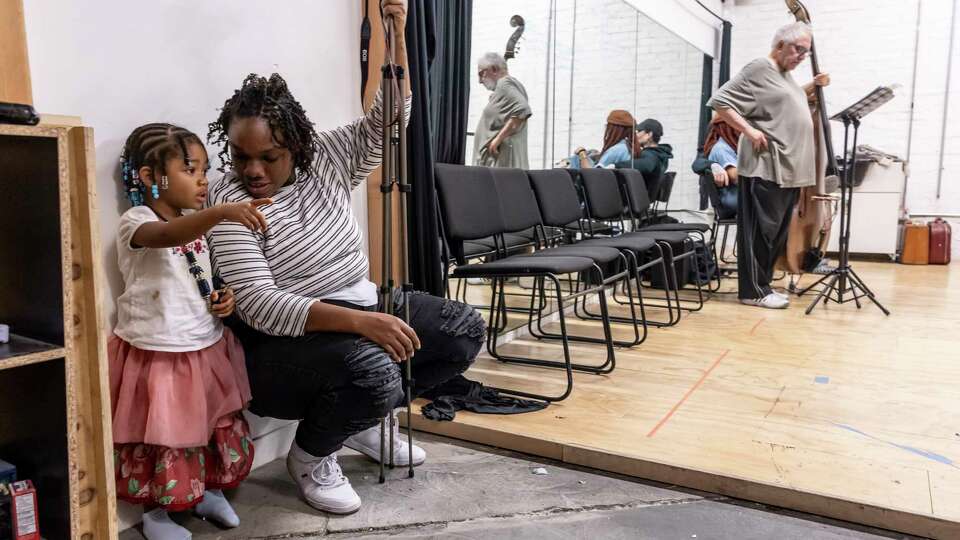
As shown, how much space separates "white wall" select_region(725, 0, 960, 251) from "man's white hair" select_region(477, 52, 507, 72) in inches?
170

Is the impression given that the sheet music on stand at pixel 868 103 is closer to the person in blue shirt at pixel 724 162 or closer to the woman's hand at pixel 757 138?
the woman's hand at pixel 757 138

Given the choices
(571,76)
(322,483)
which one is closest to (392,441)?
(322,483)

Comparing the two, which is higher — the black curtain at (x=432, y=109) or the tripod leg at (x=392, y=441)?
the black curtain at (x=432, y=109)

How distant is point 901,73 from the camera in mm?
6215

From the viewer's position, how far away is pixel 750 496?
64.8 inches

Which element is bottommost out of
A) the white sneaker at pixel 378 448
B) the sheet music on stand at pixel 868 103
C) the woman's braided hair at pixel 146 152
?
the white sneaker at pixel 378 448

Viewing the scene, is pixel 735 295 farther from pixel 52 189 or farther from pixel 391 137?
pixel 52 189

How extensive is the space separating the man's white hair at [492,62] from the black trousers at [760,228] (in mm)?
1495

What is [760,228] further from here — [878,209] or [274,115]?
[274,115]

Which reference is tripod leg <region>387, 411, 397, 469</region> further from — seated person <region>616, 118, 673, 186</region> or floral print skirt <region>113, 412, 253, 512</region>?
seated person <region>616, 118, 673, 186</region>

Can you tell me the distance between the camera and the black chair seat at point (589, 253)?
266 centimetres

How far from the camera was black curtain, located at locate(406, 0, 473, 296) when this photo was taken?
2.26m

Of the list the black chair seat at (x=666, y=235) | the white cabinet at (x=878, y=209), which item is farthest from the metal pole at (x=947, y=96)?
the black chair seat at (x=666, y=235)

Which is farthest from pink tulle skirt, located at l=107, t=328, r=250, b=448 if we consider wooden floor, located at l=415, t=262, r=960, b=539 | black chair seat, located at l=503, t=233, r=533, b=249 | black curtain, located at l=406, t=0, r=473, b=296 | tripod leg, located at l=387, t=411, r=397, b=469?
black chair seat, located at l=503, t=233, r=533, b=249
